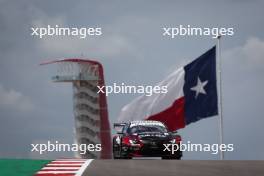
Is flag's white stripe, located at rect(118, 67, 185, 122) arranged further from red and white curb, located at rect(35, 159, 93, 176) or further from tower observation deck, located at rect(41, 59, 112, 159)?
tower observation deck, located at rect(41, 59, 112, 159)

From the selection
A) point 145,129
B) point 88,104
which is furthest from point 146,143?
point 88,104

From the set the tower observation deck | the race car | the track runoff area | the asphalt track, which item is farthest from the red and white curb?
the tower observation deck

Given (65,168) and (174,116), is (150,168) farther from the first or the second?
(174,116)

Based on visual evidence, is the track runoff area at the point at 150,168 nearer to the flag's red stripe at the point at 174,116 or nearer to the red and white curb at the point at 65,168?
the red and white curb at the point at 65,168

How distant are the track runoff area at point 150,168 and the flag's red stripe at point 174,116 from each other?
7.15 m

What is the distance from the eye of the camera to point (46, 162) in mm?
18578

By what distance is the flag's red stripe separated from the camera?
26612 millimetres

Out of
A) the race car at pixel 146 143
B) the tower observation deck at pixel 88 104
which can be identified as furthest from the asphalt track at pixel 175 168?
the tower observation deck at pixel 88 104

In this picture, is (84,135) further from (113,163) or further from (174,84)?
(113,163)

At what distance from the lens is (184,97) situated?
1062 inches

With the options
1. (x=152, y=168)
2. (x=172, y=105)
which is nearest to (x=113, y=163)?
(x=152, y=168)

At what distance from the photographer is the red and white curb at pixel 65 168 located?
A: 658 inches

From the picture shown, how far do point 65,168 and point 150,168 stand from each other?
226 centimetres

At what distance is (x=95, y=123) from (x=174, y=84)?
8276cm
